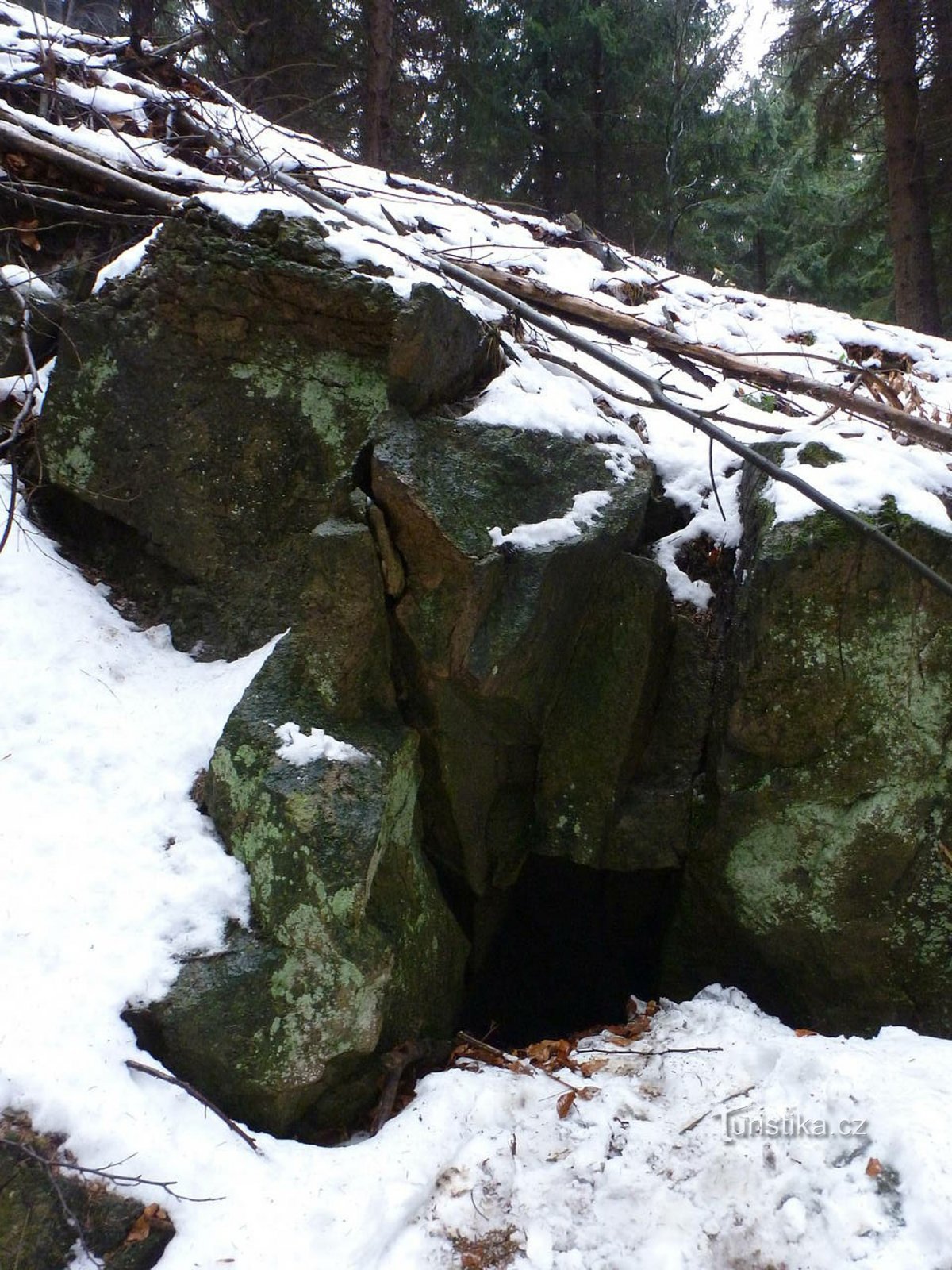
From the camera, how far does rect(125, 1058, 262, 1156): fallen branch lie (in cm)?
261

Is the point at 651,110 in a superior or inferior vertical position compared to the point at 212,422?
superior

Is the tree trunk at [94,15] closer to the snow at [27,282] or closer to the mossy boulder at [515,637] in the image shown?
the snow at [27,282]

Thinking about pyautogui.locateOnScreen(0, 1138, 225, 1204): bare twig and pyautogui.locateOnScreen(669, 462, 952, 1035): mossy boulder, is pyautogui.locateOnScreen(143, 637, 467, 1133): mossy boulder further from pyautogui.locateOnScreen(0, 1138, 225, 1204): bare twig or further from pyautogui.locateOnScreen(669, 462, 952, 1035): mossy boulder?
pyautogui.locateOnScreen(669, 462, 952, 1035): mossy boulder

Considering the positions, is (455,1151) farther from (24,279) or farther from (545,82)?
(545,82)

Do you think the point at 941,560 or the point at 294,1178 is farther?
the point at 941,560

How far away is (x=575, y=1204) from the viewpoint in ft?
8.44

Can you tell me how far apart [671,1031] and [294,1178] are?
63.5 inches

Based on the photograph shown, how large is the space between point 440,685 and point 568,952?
1.84 metres

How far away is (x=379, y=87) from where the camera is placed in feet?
30.3

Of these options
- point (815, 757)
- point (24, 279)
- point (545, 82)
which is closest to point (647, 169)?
point (545, 82)

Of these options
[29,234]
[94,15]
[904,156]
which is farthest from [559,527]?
[94,15]

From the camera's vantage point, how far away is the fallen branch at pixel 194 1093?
261 cm

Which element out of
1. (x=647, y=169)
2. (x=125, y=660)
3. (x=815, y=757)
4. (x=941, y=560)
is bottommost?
(x=125, y=660)

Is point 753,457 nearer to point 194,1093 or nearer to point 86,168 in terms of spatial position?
point 194,1093
